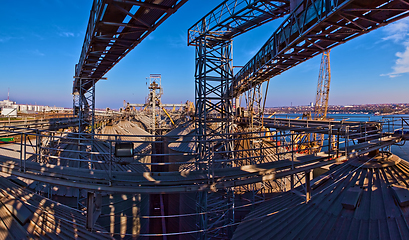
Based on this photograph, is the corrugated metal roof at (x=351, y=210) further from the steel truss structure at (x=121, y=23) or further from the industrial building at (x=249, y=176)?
the steel truss structure at (x=121, y=23)

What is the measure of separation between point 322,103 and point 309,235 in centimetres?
4156

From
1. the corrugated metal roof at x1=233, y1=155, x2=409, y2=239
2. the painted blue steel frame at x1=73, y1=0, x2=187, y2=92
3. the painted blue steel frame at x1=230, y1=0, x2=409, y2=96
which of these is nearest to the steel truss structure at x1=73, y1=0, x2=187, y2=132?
the painted blue steel frame at x1=73, y1=0, x2=187, y2=92

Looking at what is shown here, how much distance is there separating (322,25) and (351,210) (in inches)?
221

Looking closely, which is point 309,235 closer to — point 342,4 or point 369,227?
point 369,227

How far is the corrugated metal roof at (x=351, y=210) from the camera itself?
13.3ft

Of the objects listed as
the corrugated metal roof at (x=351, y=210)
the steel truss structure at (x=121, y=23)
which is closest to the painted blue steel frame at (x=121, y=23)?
the steel truss structure at (x=121, y=23)

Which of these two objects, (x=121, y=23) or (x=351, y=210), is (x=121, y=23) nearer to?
(x=121, y=23)

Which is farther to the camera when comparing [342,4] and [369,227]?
[342,4]

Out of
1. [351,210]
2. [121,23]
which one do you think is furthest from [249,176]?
[121,23]

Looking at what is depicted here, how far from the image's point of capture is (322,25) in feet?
22.3

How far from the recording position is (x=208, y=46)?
1229cm

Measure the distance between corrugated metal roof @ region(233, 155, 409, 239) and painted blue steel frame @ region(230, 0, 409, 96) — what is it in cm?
428

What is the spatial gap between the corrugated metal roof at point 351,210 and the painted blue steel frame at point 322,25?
4280 mm

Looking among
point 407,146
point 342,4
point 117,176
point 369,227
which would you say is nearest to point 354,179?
point 369,227
